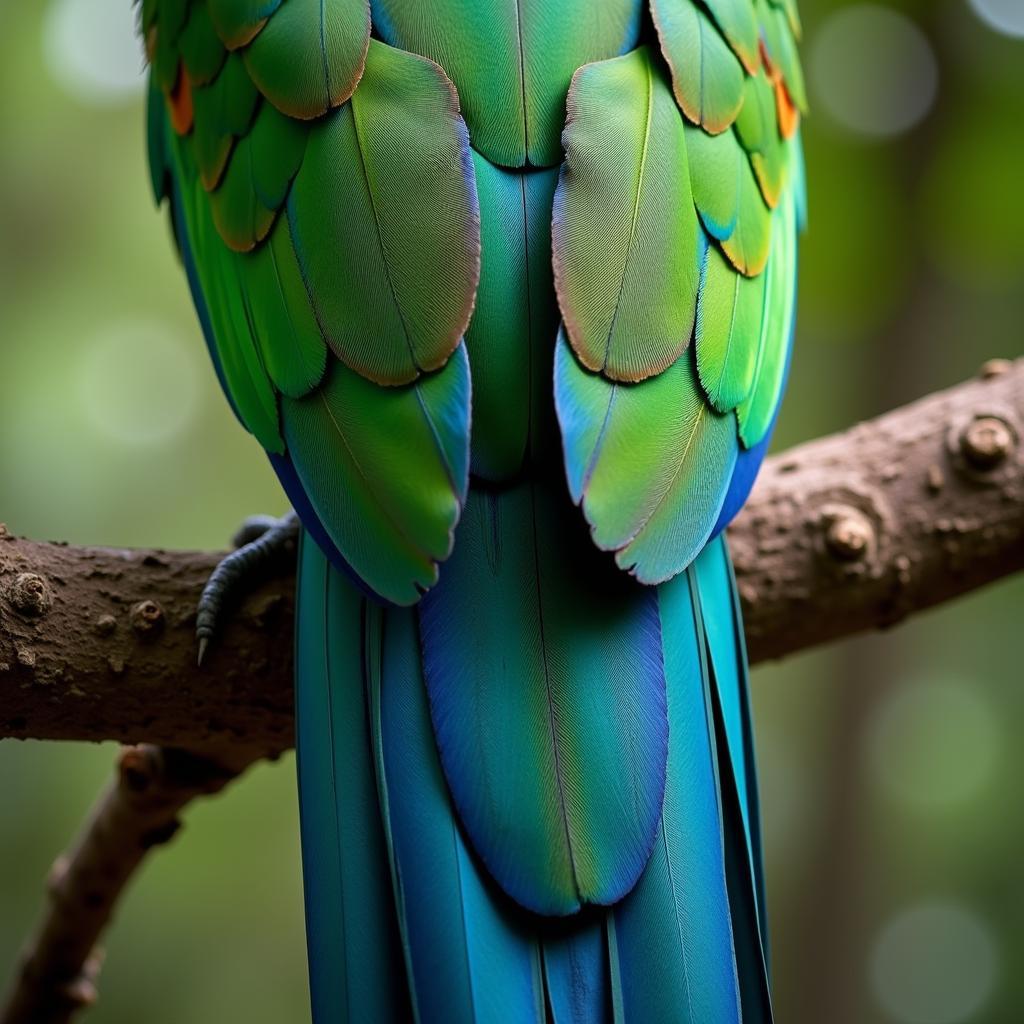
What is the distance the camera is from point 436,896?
49.2 inches

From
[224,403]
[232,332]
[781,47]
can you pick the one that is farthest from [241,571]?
[224,403]

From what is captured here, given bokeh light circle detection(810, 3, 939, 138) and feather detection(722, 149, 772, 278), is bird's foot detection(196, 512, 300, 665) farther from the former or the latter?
bokeh light circle detection(810, 3, 939, 138)

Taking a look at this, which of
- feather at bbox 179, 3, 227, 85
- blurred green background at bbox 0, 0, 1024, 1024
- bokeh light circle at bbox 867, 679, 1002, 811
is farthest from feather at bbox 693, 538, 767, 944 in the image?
bokeh light circle at bbox 867, 679, 1002, 811

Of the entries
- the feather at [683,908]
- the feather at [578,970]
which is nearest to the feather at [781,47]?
the feather at [683,908]

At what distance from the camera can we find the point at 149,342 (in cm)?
367

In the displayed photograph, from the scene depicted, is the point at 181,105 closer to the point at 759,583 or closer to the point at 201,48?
the point at 201,48

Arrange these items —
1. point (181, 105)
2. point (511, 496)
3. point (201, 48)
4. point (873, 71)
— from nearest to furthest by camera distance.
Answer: point (511, 496), point (201, 48), point (181, 105), point (873, 71)

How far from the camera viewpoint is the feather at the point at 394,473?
1249 mm

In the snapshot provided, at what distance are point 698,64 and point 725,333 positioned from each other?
333 millimetres

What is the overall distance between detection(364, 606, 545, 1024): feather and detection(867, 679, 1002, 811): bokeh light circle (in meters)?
3.08

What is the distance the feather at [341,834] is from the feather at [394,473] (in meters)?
0.12

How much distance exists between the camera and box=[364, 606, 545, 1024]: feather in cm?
122

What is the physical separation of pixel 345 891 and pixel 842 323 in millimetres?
3058

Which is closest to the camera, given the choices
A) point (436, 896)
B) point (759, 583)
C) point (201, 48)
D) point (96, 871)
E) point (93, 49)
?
point (436, 896)
